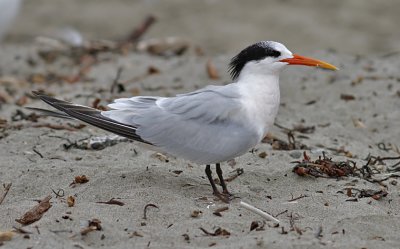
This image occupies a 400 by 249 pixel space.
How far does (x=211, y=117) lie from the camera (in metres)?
3.73

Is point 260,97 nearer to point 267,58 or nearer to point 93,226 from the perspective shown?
point 267,58

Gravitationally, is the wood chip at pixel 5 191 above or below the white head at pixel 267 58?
below

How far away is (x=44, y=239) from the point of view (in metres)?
3.10

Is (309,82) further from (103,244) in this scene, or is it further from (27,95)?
(103,244)

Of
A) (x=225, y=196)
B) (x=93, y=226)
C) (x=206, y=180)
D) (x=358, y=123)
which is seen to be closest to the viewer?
(x=93, y=226)

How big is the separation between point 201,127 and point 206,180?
445 millimetres

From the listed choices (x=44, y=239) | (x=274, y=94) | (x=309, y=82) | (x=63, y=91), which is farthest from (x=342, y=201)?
(x=63, y=91)

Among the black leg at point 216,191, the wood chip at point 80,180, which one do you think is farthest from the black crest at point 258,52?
the wood chip at point 80,180

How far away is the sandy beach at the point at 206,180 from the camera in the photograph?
10.5 ft

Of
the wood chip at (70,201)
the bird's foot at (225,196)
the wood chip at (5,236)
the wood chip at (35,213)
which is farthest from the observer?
the bird's foot at (225,196)

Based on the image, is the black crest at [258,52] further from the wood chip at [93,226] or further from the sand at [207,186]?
the wood chip at [93,226]

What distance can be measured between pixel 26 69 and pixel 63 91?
4.80 feet

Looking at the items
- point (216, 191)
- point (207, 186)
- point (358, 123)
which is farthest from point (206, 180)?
point (358, 123)

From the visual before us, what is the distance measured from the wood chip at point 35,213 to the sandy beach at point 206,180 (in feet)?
0.09
